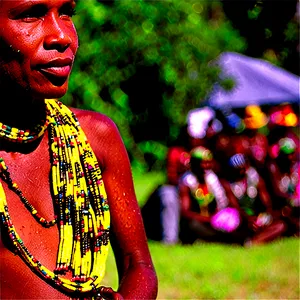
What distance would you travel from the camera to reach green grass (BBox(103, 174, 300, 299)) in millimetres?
6480

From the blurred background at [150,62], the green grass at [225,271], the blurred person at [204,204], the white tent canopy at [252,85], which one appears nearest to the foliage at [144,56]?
the blurred background at [150,62]

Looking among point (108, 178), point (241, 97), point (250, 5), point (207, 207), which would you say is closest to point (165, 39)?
point (241, 97)

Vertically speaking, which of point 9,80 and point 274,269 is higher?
point 9,80

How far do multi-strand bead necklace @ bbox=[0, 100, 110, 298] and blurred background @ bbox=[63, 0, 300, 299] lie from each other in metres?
3.23

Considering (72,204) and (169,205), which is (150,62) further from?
(72,204)

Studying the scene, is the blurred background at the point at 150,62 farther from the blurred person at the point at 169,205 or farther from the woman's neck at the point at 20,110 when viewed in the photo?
the woman's neck at the point at 20,110

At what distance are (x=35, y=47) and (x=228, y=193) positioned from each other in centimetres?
649

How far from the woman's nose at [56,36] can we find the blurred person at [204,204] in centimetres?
634

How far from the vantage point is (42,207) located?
6.81 ft

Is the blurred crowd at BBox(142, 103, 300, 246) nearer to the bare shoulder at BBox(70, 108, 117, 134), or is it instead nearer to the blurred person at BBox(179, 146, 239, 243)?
the blurred person at BBox(179, 146, 239, 243)

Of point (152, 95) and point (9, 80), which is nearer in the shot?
point (9, 80)

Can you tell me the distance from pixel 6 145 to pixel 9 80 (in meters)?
0.21

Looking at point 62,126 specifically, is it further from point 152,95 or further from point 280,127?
point 152,95

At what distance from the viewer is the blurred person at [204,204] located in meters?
8.21
